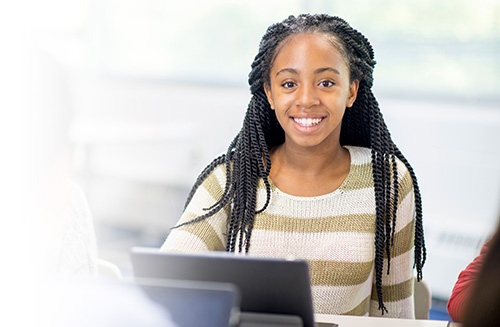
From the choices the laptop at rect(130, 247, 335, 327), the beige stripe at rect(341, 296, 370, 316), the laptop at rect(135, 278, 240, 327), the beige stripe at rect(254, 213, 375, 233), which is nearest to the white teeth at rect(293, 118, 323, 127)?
the beige stripe at rect(254, 213, 375, 233)

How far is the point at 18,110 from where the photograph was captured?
1101 millimetres

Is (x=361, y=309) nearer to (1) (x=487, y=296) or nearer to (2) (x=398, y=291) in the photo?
(2) (x=398, y=291)

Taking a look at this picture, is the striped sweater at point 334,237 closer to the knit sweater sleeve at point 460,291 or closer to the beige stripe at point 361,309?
the beige stripe at point 361,309

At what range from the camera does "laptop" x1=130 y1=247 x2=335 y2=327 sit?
113cm

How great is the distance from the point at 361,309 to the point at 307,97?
573 mm

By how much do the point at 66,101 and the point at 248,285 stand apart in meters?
0.45

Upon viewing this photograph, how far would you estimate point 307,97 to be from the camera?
1.70 metres

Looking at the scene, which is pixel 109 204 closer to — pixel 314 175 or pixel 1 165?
pixel 314 175

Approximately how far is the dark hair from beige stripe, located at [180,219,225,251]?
45.4 inches

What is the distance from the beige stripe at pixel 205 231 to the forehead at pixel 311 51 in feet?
1.52

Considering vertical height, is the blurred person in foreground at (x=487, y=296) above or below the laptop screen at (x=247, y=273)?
above

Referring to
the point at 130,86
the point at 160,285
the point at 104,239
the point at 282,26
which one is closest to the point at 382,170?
the point at 282,26

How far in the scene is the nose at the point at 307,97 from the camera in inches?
66.9

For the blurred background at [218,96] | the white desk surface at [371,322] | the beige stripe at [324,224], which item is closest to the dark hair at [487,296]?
the white desk surface at [371,322]
